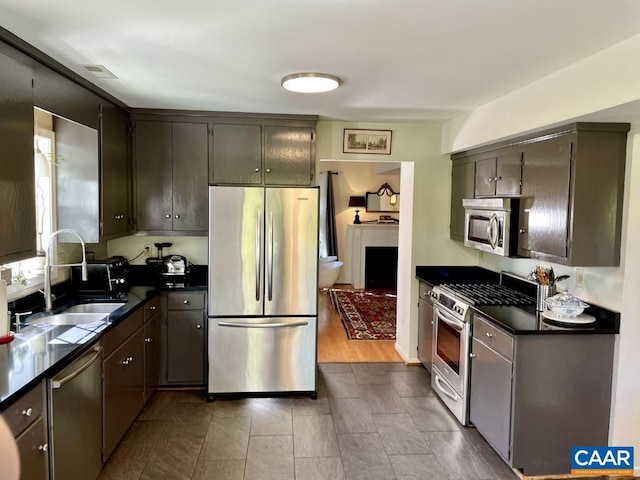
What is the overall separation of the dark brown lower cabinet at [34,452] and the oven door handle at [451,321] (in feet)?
8.47

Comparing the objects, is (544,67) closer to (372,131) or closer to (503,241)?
(503,241)

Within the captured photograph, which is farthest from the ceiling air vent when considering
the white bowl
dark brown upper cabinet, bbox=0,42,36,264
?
the white bowl

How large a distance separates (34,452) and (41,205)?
197 centimetres

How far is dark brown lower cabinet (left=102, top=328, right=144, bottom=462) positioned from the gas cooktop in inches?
94.1

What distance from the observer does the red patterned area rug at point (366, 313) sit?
5.52m

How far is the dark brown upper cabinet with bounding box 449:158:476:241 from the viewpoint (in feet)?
12.8

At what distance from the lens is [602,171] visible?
102 inches

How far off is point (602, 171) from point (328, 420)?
2486 millimetres

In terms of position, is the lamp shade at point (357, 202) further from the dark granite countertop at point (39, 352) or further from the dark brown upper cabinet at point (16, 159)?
the dark brown upper cabinet at point (16, 159)

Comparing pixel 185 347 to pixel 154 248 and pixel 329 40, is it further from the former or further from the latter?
pixel 329 40

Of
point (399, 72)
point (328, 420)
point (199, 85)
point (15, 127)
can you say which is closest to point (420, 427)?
point (328, 420)

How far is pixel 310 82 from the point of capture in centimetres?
277

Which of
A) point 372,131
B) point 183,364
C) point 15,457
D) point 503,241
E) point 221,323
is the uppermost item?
point 372,131

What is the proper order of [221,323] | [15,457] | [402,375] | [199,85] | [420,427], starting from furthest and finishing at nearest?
[402,375], [221,323], [420,427], [199,85], [15,457]
